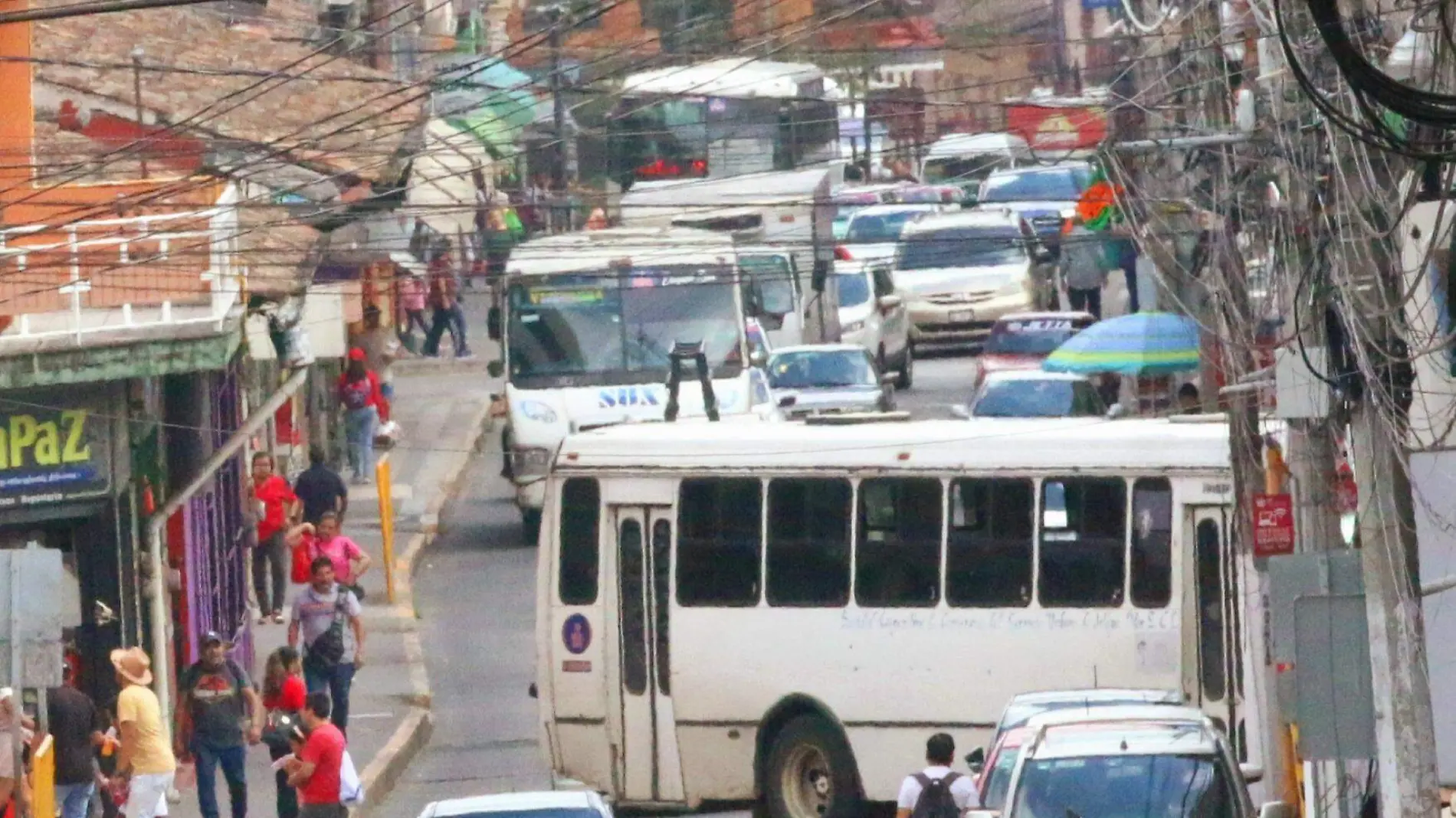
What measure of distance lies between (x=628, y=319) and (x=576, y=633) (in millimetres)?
10504

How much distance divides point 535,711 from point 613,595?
556 centimetres

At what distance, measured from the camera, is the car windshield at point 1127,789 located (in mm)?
12320

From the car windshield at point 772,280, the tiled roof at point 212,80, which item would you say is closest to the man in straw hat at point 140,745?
the tiled roof at point 212,80

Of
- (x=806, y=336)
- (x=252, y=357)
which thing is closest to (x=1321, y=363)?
(x=252, y=357)

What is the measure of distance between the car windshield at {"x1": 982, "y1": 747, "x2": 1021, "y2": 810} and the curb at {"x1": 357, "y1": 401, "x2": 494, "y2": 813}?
6.69 metres

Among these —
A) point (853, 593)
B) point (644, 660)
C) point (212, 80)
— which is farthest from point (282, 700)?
point (212, 80)

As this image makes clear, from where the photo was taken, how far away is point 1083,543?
17.0m

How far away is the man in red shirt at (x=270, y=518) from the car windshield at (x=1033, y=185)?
2339cm

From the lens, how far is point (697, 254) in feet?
90.3

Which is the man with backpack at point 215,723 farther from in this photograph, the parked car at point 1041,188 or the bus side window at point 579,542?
the parked car at point 1041,188

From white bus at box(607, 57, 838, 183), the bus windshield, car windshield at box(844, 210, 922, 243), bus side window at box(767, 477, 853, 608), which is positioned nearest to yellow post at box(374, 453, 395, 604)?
the bus windshield

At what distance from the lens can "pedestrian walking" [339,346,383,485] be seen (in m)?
30.7

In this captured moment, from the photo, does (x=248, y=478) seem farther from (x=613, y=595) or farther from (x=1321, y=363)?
(x=1321, y=363)

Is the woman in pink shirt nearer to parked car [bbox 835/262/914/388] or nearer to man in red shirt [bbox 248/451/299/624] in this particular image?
man in red shirt [bbox 248/451/299/624]
